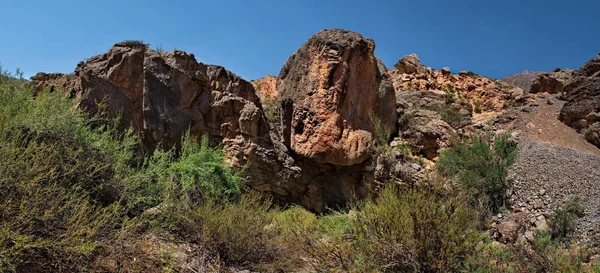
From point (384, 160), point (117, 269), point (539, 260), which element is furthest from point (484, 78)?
point (117, 269)

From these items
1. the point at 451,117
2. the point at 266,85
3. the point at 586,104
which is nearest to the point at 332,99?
the point at 451,117

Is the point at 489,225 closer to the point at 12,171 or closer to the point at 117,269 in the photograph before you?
the point at 117,269

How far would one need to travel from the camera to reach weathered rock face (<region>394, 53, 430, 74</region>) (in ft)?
61.8

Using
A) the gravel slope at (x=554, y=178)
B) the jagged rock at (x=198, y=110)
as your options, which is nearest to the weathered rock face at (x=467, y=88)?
the gravel slope at (x=554, y=178)

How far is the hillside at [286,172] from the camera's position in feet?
15.5

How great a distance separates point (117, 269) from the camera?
4.54 meters

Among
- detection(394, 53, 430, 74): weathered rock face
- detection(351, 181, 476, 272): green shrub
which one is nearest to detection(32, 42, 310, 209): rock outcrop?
detection(351, 181, 476, 272): green shrub

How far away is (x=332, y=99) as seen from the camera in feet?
32.7

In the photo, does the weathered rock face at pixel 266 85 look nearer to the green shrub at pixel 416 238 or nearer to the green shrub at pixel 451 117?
the green shrub at pixel 451 117

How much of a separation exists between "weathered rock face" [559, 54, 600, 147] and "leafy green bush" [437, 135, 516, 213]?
11.0 feet

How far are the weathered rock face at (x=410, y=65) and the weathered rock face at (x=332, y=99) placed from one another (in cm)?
842

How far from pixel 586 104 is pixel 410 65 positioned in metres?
8.44

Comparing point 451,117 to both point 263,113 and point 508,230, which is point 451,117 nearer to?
point 508,230

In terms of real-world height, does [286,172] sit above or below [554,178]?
below
